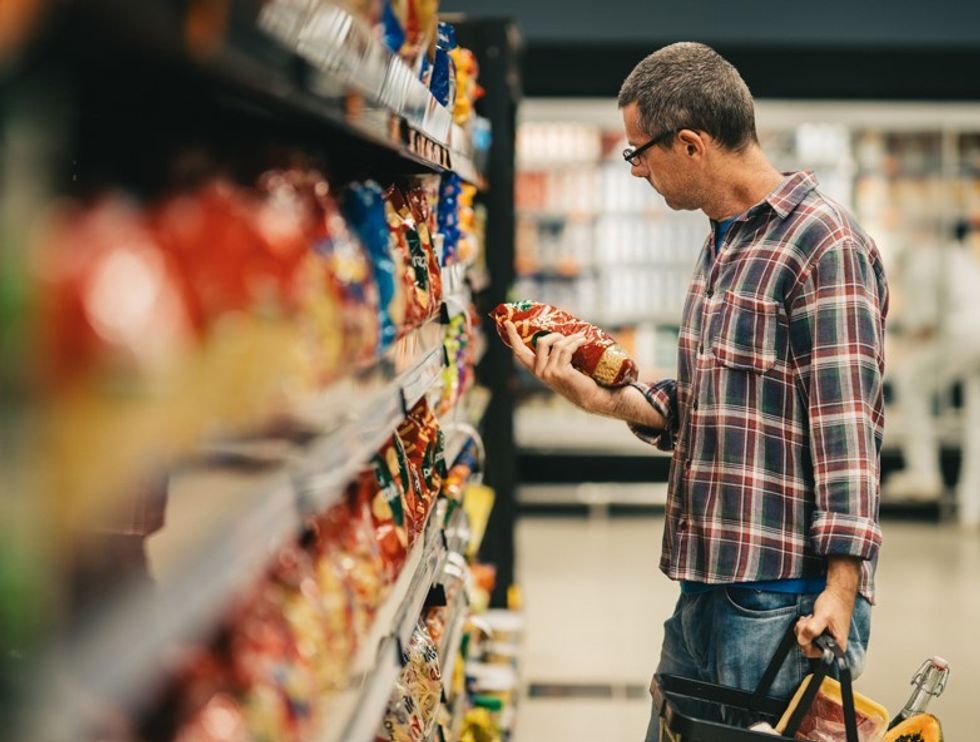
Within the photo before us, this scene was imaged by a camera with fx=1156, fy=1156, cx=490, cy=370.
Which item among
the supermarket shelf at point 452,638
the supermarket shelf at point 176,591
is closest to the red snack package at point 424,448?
the supermarket shelf at point 452,638

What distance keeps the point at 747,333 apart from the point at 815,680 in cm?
66

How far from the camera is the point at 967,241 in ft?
27.0

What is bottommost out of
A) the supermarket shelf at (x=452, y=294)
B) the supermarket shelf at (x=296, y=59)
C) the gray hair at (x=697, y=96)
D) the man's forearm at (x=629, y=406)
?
the man's forearm at (x=629, y=406)

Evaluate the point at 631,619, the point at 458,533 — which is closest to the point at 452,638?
the point at 458,533

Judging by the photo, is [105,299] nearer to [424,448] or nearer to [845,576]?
[424,448]

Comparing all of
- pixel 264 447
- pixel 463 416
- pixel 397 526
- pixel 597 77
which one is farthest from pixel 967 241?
pixel 264 447

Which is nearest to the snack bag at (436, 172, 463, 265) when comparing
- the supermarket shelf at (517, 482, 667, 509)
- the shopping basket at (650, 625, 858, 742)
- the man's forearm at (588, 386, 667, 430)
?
the man's forearm at (588, 386, 667, 430)

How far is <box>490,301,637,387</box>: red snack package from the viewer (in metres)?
2.56

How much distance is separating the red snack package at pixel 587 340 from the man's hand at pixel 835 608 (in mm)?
667

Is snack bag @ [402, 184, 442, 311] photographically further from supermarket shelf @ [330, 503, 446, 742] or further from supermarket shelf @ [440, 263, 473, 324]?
supermarket shelf @ [330, 503, 446, 742]

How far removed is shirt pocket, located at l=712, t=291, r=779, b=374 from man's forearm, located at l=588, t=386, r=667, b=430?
1.08 ft

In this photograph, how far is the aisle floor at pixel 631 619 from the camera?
4254 mm

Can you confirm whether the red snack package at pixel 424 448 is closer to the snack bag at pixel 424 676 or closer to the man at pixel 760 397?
the snack bag at pixel 424 676

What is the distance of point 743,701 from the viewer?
2.18 metres
